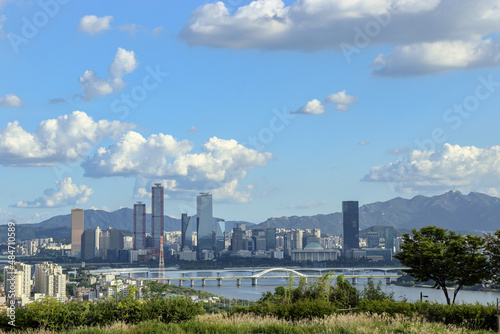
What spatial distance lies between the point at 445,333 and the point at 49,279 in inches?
3267

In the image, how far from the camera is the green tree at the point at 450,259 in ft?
57.2

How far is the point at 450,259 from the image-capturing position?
17469 mm

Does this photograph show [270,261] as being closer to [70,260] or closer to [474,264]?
[70,260]

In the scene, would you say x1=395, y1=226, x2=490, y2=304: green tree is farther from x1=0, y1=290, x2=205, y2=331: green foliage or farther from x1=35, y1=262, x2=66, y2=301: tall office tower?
x1=35, y1=262, x2=66, y2=301: tall office tower

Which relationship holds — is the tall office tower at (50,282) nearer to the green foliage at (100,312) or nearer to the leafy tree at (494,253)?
the leafy tree at (494,253)

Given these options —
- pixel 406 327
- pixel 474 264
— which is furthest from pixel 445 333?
pixel 474 264

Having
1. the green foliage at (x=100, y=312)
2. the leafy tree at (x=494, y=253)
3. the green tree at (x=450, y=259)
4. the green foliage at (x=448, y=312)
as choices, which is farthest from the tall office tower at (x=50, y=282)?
the green foliage at (x=448, y=312)

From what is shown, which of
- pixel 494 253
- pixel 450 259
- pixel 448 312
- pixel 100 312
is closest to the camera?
pixel 448 312

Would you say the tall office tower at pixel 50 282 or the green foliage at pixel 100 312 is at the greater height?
the green foliage at pixel 100 312

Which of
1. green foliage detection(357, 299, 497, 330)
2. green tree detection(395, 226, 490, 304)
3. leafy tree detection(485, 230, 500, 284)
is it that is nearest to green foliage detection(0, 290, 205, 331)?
green foliage detection(357, 299, 497, 330)

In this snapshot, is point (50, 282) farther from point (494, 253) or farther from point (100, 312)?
point (100, 312)

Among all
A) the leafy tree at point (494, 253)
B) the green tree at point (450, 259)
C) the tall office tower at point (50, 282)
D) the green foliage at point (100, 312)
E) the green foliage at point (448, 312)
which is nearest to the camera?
the green foliage at point (100, 312)

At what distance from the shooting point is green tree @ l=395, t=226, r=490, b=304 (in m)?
17.4

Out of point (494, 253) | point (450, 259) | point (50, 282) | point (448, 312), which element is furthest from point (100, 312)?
point (50, 282)
